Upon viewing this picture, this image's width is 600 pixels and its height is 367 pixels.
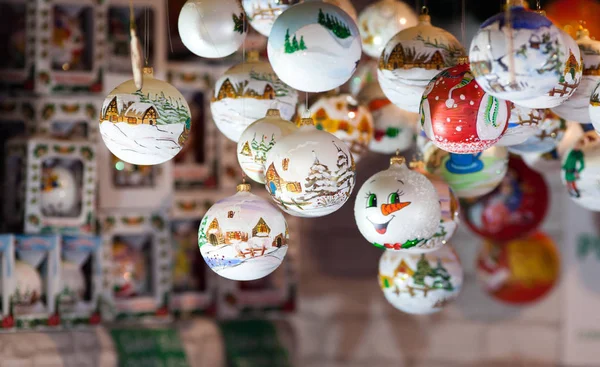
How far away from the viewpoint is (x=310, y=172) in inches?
64.9

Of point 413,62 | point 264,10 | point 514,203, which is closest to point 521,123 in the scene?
point 413,62

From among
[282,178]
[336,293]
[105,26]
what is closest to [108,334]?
[105,26]

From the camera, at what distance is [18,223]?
2.93 metres

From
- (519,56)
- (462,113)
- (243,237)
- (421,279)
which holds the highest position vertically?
(519,56)

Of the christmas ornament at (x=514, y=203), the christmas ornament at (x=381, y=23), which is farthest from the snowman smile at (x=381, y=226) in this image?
the christmas ornament at (x=514, y=203)

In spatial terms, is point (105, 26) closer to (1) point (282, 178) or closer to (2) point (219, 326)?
(2) point (219, 326)

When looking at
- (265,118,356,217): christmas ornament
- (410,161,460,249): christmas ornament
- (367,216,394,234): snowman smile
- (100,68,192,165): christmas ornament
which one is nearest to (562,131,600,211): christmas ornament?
(410,161,460,249): christmas ornament

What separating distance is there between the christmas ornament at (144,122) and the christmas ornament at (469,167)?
2.20 feet

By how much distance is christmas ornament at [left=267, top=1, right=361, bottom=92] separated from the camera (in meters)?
1.63

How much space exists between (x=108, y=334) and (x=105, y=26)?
1.06 meters

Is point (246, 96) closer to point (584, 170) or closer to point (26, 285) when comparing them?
point (584, 170)

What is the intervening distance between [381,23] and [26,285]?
1393mm

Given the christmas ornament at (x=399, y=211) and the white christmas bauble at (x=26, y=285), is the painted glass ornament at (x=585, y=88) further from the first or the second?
the white christmas bauble at (x=26, y=285)

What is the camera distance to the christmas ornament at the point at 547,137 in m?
2.08
